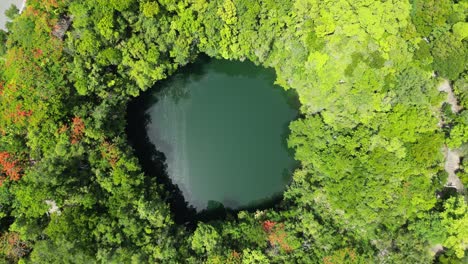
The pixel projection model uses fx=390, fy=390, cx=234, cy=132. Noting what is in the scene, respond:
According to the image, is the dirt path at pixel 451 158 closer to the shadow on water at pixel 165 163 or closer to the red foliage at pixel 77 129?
the shadow on water at pixel 165 163

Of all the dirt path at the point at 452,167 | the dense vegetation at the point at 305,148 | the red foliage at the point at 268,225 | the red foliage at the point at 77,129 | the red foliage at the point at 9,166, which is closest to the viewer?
the red foliage at the point at 9,166

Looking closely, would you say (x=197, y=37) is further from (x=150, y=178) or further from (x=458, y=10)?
(x=458, y=10)

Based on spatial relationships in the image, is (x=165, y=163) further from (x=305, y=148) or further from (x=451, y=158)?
(x=451, y=158)

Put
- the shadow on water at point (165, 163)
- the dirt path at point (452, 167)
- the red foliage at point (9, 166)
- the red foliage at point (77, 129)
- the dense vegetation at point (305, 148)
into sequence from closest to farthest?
the red foliage at point (9, 166) → the dense vegetation at point (305, 148) → the red foliage at point (77, 129) → the dirt path at point (452, 167) → the shadow on water at point (165, 163)

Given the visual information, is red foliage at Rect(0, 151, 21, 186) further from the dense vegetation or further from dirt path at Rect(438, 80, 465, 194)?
dirt path at Rect(438, 80, 465, 194)

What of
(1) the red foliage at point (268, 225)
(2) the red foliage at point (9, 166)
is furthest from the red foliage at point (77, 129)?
(1) the red foliage at point (268, 225)

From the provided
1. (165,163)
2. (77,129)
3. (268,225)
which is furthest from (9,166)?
(268,225)

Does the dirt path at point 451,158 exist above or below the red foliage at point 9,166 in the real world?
above

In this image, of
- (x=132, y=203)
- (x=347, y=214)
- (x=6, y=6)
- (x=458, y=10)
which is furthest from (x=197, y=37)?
(x=458, y=10)
